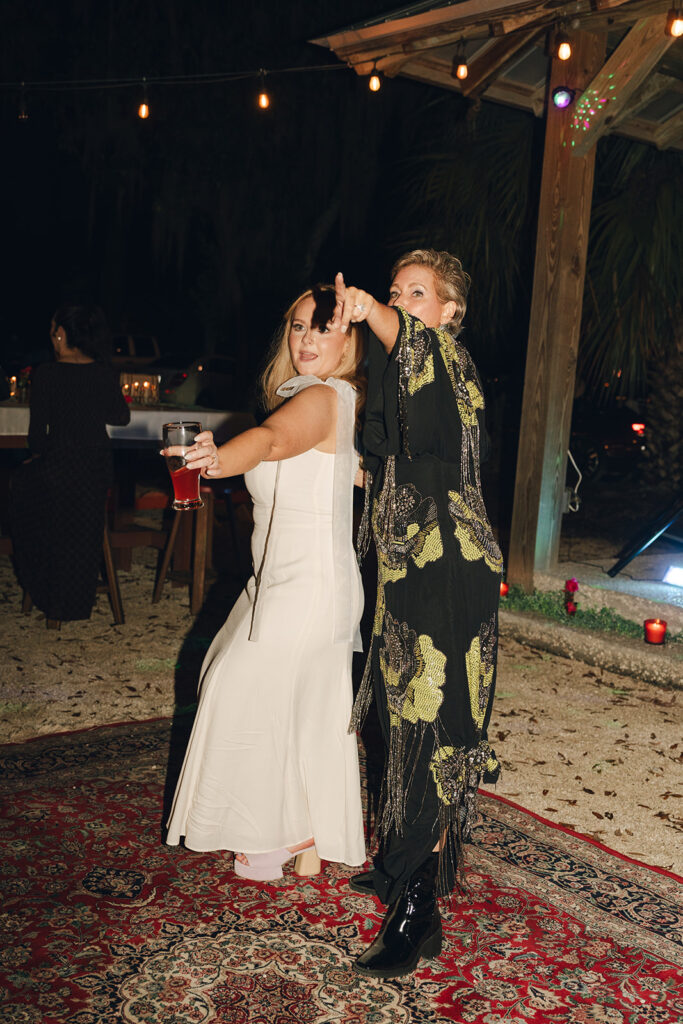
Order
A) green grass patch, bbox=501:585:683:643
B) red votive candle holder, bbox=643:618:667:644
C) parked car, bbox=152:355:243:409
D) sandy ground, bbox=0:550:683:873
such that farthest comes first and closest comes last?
parked car, bbox=152:355:243:409 < green grass patch, bbox=501:585:683:643 < red votive candle holder, bbox=643:618:667:644 < sandy ground, bbox=0:550:683:873

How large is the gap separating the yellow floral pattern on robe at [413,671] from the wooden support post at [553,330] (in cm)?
361

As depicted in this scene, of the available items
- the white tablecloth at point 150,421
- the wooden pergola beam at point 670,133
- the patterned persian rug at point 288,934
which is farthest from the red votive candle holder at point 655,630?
the wooden pergola beam at point 670,133

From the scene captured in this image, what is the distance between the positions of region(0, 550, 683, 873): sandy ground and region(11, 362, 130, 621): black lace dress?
26cm

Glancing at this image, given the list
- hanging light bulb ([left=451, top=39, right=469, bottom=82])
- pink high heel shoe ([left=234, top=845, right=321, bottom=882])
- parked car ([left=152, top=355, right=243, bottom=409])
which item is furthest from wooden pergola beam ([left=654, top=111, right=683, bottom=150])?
parked car ([left=152, top=355, right=243, bottom=409])

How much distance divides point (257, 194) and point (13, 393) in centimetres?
782

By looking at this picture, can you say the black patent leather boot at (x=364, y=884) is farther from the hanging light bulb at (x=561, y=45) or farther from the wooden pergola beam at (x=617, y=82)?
the wooden pergola beam at (x=617, y=82)

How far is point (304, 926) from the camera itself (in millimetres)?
2633

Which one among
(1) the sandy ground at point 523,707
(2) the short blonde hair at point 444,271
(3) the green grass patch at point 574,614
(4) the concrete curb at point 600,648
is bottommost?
(1) the sandy ground at point 523,707

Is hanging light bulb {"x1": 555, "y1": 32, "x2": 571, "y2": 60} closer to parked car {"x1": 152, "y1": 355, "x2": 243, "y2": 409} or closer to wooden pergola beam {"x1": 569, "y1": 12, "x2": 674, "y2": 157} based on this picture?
wooden pergola beam {"x1": 569, "y1": 12, "x2": 674, "y2": 157}

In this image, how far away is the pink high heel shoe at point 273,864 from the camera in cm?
280

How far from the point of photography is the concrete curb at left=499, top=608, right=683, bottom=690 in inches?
199

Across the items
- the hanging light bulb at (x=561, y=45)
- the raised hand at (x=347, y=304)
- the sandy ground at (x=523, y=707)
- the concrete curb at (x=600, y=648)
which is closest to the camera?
the raised hand at (x=347, y=304)

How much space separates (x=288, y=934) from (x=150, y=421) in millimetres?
4842

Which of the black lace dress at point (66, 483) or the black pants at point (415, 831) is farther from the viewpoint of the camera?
the black lace dress at point (66, 483)
